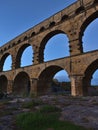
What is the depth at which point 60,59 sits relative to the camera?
62.6ft

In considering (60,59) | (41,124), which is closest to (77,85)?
(60,59)

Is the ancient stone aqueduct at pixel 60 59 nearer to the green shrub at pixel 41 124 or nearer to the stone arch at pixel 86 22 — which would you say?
the stone arch at pixel 86 22

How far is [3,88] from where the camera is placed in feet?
108

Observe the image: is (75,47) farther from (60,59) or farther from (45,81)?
(45,81)

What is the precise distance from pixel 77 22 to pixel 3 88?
1971 centimetres

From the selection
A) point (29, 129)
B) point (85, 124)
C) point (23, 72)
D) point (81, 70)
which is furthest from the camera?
point (23, 72)

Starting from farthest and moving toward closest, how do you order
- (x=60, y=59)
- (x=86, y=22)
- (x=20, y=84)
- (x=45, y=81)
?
(x=20, y=84) < (x=45, y=81) < (x=60, y=59) < (x=86, y=22)

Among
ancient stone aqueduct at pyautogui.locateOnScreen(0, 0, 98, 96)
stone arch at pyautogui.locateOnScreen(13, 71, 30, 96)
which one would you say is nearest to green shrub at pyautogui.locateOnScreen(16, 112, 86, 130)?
ancient stone aqueduct at pyautogui.locateOnScreen(0, 0, 98, 96)

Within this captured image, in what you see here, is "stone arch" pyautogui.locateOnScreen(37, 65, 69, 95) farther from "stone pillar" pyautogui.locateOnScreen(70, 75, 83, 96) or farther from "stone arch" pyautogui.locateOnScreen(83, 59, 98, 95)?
"stone arch" pyautogui.locateOnScreen(83, 59, 98, 95)

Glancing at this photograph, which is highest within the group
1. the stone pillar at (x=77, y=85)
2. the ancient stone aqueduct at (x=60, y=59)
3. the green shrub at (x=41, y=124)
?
the ancient stone aqueduct at (x=60, y=59)

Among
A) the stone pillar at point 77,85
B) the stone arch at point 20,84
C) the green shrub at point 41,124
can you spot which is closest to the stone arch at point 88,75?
the stone pillar at point 77,85

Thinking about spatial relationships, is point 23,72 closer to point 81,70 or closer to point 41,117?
point 81,70

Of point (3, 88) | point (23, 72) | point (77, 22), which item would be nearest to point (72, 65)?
point (77, 22)

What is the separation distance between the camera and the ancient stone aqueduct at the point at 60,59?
16.8m
